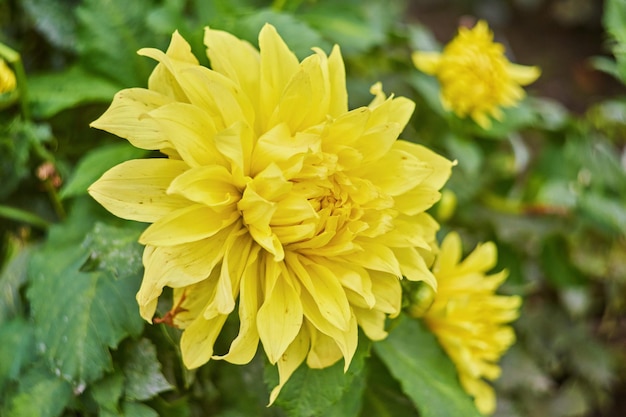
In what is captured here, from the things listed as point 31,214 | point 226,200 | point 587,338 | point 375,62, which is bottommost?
point 587,338

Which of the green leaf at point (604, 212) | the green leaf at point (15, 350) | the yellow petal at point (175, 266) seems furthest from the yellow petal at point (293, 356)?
the green leaf at point (604, 212)

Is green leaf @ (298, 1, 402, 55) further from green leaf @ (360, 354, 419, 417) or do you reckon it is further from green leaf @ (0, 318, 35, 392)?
green leaf @ (0, 318, 35, 392)

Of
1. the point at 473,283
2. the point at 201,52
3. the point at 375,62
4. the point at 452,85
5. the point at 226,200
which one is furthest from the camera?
the point at 375,62

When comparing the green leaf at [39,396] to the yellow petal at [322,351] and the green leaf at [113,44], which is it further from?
the green leaf at [113,44]

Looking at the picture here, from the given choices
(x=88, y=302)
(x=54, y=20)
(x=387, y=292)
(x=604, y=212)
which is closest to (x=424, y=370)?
(x=387, y=292)

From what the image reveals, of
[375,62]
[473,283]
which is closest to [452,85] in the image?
[375,62]

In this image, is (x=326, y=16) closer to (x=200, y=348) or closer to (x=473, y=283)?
(x=473, y=283)

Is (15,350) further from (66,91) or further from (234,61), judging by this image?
(234,61)
